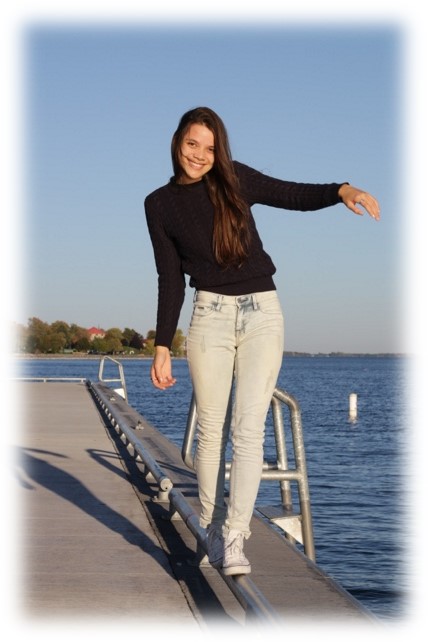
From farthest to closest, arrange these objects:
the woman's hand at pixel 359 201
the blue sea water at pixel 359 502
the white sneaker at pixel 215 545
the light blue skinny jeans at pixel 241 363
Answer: the blue sea water at pixel 359 502
the white sneaker at pixel 215 545
the light blue skinny jeans at pixel 241 363
the woman's hand at pixel 359 201

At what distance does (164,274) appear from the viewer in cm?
443

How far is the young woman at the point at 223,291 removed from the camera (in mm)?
4223

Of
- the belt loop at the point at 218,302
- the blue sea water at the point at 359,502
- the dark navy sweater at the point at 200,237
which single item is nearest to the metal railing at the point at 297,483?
the dark navy sweater at the point at 200,237

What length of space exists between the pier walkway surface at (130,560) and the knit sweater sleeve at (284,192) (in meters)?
1.67

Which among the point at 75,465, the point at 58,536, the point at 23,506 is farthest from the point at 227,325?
the point at 75,465

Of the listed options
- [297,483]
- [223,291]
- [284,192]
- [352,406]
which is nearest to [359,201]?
[284,192]

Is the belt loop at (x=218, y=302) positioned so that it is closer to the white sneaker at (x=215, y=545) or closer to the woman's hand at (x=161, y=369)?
the woman's hand at (x=161, y=369)

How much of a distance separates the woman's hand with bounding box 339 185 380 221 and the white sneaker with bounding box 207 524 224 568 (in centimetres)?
152

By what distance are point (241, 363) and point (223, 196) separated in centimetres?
71

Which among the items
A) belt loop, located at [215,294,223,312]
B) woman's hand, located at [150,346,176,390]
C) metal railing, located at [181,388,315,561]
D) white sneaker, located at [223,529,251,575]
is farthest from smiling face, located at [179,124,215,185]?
metal railing, located at [181,388,315,561]

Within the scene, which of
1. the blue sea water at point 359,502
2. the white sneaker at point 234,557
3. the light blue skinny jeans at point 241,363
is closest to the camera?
the white sneaker at point 234,557

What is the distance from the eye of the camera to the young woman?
422 centimetres

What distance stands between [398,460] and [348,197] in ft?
79.3

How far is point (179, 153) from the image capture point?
4.37 m
